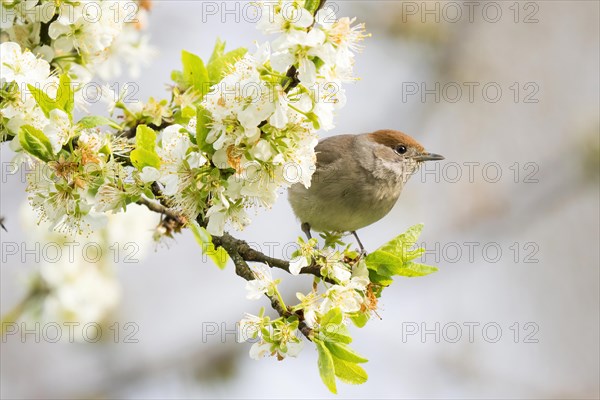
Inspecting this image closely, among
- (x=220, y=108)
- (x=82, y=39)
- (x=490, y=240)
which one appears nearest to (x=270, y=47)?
(x=220, y=108)

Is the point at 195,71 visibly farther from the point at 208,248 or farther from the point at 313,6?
the point at 313,6

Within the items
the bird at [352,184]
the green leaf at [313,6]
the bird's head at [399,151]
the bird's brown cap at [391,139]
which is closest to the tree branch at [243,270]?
the green leaf at [313,6]

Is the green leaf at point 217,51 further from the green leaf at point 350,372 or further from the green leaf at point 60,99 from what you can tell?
the green leaf at point 350,372

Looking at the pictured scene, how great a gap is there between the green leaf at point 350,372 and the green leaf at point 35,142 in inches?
52.8

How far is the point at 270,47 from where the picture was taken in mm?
2650

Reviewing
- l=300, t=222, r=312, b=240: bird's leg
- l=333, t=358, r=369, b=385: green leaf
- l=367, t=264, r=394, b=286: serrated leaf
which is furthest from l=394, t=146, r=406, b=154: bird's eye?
l=333, t=358, r=369, b=385: green leaf

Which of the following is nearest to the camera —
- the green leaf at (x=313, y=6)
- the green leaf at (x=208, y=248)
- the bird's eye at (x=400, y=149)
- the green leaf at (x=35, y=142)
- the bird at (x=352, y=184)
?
A: the green leaf at (x=313, y=6)

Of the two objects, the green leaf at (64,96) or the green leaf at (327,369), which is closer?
the green leaf at (327,369)

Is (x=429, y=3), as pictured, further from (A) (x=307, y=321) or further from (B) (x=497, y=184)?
(A) (x=307, y=321)

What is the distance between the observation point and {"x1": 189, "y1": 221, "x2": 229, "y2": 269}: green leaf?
3.34m

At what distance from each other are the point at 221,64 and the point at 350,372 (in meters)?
1.52

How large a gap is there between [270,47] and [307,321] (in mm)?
1011

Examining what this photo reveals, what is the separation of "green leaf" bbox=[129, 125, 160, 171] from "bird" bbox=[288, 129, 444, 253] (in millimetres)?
2246

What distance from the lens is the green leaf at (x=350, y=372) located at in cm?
292
